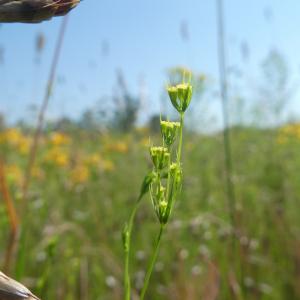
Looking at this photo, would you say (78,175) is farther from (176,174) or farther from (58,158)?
(176,174)

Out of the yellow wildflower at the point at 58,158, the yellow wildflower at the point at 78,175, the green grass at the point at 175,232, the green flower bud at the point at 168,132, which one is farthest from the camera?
the yellow wildflower at the point at 58,158

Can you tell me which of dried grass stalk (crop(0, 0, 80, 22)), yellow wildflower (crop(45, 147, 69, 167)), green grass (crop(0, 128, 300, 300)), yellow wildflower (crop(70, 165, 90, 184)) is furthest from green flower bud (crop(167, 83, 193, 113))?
yellow wildflower (crop(45, 147, 69, 167))

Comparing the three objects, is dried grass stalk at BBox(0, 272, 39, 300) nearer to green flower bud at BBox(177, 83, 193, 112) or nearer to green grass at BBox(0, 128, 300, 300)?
green flower bud at BBox(177, 83, 193, 112)

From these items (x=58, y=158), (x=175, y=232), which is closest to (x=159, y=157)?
(x=175, y=232)

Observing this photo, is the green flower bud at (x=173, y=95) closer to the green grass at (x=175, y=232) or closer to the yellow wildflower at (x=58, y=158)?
the green grass at (x=175, y=232)

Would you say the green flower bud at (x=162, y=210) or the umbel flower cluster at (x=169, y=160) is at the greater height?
the umbel flower cluster at (x=169, y=160)

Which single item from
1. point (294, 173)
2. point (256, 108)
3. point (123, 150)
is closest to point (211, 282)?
point (294, 173)

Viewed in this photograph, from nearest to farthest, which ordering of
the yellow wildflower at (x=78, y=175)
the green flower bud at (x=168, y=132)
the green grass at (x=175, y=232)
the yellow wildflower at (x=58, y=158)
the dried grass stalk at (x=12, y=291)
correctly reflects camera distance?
the dried grass stalk at (x=12, y=291) < the green flower bud at (x=168, y=132) < the green grass at (x=175, y=232) < the yellow wildflower at (x=78, y=175) < the yellow wildflower at (x=58, y=158)

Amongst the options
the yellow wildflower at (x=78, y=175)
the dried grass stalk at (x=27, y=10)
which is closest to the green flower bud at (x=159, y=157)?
the dried grass stalk at (x=27, y=10)
